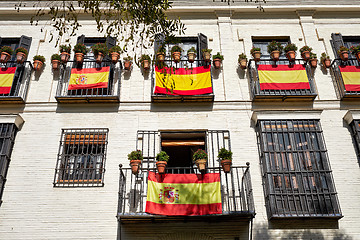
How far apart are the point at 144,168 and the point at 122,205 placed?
1295 millimetres

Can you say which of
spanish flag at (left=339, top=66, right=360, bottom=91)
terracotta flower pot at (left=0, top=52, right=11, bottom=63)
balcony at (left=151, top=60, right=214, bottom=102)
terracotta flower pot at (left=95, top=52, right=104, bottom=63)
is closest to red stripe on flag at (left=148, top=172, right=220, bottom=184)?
balcony at (left=151, top=60, right=214, bottom=102)

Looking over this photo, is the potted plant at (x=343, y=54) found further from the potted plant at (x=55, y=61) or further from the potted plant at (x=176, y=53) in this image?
the potted plant at (x=55, y=61)

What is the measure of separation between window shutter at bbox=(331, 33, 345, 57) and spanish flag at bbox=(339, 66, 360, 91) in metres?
0.90

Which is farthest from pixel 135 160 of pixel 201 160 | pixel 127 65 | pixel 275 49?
pixel 275 49

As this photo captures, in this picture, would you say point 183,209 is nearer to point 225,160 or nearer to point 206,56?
point 225,160

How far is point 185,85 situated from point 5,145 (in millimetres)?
6089

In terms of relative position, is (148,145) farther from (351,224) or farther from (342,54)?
(342,54)

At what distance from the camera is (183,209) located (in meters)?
9.09

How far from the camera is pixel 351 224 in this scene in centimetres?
954

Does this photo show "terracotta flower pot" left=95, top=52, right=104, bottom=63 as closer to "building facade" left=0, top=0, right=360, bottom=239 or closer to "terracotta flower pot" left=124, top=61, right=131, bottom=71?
"building facade" left=0, top=0, right=360, bottom=239

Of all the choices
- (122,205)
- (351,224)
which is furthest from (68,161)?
(351,224)

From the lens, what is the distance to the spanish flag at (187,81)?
1139 centimetres

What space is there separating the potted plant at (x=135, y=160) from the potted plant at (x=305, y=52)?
6899 mm

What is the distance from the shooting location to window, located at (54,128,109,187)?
10.2m
